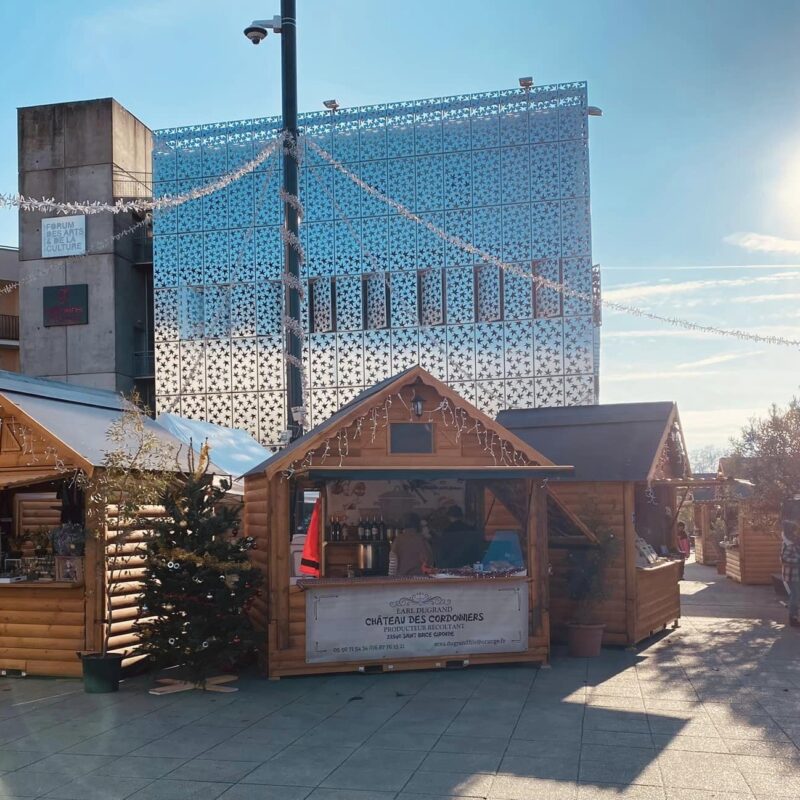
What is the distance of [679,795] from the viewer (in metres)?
6.60

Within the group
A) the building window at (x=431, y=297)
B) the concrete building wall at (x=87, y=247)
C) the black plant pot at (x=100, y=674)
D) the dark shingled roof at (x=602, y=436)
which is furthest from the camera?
the concrete building wall at (x=87, y=247)

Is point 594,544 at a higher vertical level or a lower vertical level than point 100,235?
lower

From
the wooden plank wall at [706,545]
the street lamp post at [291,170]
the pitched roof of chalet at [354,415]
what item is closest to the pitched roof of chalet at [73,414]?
the pitched roof of chalet at [354,415]

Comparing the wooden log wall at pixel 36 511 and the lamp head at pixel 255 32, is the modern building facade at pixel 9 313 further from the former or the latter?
the lamp head at pixel 255 32

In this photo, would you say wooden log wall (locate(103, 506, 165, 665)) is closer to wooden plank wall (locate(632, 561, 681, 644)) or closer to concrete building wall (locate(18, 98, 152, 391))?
wooden plank wall (locate(632, 561, 681, 644))

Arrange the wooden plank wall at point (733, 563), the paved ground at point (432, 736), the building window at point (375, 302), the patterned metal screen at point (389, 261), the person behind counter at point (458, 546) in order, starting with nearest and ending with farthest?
the paved ground at point (432, 736)
the person behind counter at point (458, 546)
the wooden plank wall at point (733, 563)
the patterned metal screen at point (389, 261)
the building window at point (375, 302)

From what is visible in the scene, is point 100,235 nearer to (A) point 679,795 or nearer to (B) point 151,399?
(B) point 151,399

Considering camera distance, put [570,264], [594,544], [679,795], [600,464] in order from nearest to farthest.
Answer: [679,795], [594,544], [600,464], [570,264]

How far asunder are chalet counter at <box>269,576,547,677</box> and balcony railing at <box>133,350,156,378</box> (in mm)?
26248

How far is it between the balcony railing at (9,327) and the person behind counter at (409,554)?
30928mm

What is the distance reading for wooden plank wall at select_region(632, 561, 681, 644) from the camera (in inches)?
523

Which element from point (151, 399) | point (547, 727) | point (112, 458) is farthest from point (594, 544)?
point (151, 399)

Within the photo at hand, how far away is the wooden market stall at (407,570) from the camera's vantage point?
11078 mm

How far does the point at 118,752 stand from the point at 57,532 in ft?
14.0
